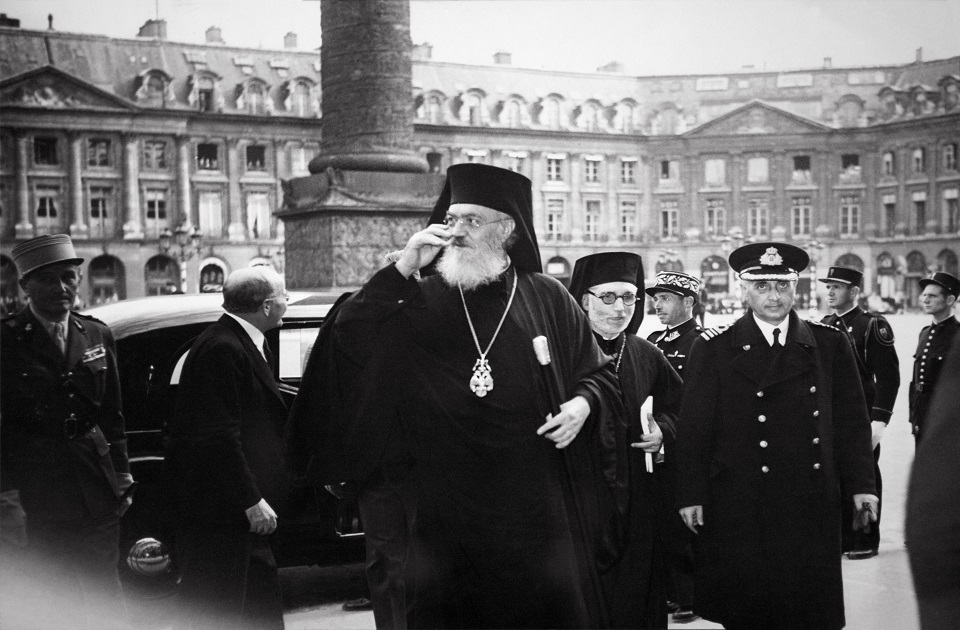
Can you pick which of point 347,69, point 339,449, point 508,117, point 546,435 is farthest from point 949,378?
point 508,117

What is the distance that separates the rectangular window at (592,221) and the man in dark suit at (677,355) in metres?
50.4

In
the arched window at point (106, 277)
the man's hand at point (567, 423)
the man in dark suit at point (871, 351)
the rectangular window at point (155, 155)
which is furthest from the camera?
the rectangular window at point (155, 155)

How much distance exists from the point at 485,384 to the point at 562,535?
63 cm

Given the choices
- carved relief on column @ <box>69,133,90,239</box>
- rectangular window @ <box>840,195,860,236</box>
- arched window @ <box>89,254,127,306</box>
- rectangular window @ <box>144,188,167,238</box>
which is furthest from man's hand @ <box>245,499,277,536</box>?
rectangular window @ <box>840,195,860,236</box>

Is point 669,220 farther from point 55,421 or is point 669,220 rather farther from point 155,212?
point 55,421

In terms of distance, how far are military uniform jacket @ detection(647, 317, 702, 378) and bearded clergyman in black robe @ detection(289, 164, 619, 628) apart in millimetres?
2413

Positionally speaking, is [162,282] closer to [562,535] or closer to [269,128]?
[269,128]

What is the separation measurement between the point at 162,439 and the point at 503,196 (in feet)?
8.20

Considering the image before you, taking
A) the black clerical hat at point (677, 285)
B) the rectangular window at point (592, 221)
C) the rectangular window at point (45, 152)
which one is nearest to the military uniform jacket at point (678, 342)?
the black clerical hat at point (677, 285)

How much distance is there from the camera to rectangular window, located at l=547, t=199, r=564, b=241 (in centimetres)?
5559

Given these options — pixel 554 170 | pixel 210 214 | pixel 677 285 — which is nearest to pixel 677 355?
pixel 677 285

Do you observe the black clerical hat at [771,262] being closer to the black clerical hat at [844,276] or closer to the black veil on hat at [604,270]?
the black veil on hat at [604,270]

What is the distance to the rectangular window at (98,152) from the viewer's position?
48625 mm

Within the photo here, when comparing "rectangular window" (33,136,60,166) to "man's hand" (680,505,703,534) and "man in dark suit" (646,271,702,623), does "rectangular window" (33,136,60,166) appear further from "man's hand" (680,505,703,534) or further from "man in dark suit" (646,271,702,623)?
"man's hand" (680,505,703,534)
